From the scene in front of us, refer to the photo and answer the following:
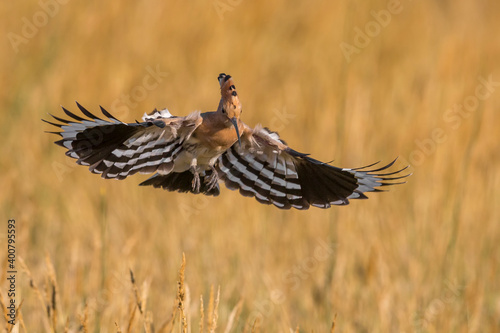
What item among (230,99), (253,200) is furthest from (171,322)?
(253,200)

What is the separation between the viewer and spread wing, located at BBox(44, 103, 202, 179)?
2473mm

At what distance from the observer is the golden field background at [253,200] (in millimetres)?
4035

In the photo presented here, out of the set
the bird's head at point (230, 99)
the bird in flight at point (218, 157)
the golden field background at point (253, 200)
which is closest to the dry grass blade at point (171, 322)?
the golden field background at point (253, 200)

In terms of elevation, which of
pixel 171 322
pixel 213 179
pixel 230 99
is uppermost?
pixel 230 99

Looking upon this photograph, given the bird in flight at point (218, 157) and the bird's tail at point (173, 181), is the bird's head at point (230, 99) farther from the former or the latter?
the bird's tail at point (173, 181)

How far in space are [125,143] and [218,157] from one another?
404 millimetres

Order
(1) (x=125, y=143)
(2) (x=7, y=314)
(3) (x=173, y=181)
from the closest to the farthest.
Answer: (2) (x=7, y=314) < (1) (x=125, y=143) < (3) (x=173, y=181)

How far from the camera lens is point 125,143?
257 centimetres

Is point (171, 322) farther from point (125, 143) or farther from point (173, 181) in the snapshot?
point (125, 143)

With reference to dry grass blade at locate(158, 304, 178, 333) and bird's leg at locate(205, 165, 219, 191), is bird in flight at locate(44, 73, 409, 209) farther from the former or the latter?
dry grass blade at locate(158, 304, 178, 333)

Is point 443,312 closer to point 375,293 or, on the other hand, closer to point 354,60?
point 375,293

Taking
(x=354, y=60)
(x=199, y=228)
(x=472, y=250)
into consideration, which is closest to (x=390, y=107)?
(x=354, y=60)

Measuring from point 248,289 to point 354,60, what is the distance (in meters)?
2.91

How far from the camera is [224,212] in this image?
4988 millimetres
